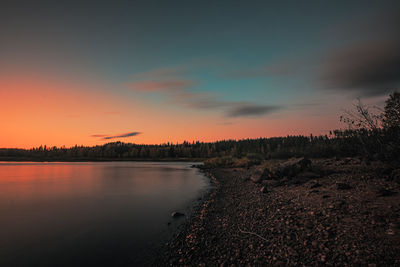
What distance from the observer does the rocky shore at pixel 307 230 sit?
5.67 meters

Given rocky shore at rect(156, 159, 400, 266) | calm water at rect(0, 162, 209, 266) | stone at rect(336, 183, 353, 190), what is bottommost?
calm water at rect(0, 162, 209, 266)

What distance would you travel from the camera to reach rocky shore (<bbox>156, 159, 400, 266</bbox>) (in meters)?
5.67

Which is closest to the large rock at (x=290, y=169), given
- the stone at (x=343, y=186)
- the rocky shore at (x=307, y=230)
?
the rocky shore at (x=307, y=230)

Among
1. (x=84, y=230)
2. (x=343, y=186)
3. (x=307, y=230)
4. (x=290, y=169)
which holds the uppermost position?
(x=290, y=169)

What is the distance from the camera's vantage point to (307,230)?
7332mm

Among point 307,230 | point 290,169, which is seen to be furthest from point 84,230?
point 290,169

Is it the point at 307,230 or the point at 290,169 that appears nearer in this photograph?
the point at 307,230

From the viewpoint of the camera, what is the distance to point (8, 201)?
66.8 ft

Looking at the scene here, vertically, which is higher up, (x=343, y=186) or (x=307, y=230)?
(x=343, y=186)

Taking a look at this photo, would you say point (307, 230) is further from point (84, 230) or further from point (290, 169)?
point (84, 230)

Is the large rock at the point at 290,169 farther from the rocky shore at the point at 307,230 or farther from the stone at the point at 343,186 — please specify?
the stone at the point at 343,186

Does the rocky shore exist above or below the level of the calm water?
above

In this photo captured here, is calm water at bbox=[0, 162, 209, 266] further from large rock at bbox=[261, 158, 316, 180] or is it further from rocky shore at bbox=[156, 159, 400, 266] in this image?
large rock at bbox=[261, 158, 316, 180]

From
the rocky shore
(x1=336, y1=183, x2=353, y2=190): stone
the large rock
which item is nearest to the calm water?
the rocky shore
